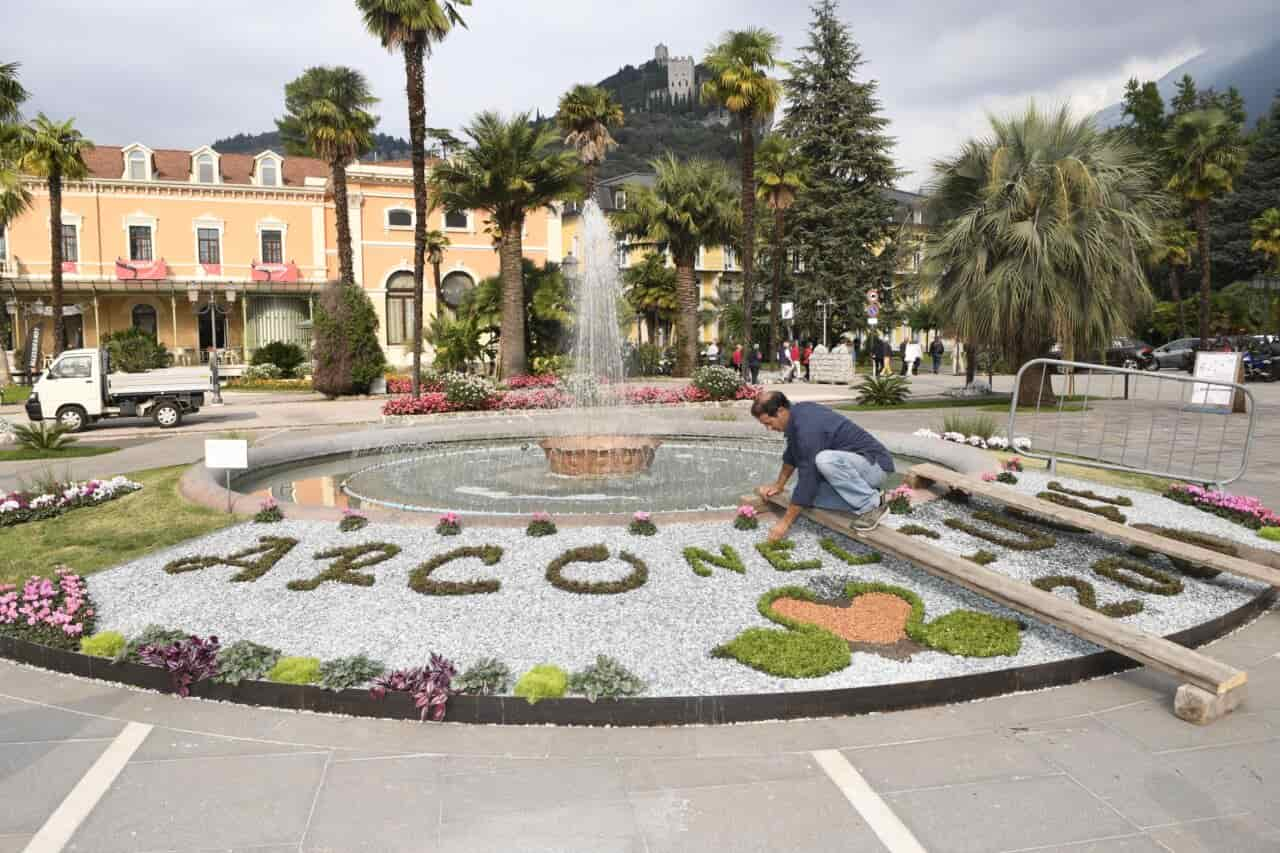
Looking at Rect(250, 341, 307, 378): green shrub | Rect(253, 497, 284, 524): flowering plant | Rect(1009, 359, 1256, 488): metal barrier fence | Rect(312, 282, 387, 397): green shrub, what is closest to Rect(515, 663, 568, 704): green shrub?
Rect(253, 497, 284, 524): flowering plant

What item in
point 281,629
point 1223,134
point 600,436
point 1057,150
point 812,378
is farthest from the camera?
point 812,378

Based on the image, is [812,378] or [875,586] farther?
[812,378]

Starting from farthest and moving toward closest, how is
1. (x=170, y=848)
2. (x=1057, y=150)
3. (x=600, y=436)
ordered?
1. (x=1057, y=150)
2. (x=600, y=436)
3. (x=170, y=848)

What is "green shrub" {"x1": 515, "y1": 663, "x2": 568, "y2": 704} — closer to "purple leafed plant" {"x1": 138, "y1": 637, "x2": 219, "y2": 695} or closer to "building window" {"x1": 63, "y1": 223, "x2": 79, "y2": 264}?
"purple leafed plant" {"x1": 138, "y1": 637, "x2": 219, "y2": 695}

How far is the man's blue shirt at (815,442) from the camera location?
6805 millimetres

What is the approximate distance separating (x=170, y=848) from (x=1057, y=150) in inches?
855

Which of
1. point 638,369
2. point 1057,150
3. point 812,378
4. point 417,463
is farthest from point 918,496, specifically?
point 638,369

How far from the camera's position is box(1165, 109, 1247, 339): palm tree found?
2969cm

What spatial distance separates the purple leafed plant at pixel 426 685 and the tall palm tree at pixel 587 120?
30307 millimetres

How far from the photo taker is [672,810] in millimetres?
3775

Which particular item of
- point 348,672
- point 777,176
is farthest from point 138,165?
point 348,672

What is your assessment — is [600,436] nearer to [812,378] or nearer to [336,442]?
[336,442]

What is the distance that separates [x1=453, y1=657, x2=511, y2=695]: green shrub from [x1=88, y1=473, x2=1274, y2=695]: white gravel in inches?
8.2

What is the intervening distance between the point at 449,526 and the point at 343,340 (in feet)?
71.5
